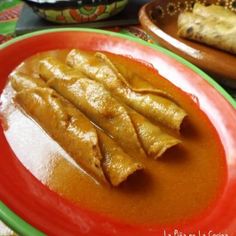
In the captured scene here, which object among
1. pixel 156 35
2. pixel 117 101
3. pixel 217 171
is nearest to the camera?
pixel 217 171

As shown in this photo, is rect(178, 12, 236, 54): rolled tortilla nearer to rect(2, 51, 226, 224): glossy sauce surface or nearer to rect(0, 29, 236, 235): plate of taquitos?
rect(0, 29, 236, 235): plate of taquitos

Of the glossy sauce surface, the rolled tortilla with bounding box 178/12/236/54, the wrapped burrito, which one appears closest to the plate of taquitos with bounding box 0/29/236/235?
the glossy sauce surface

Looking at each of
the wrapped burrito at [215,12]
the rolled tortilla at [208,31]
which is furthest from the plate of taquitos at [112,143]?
the wrapped burrito at [215,12]

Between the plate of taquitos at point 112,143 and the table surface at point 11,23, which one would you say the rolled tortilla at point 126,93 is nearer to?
the plate of taquitos at point 112,143

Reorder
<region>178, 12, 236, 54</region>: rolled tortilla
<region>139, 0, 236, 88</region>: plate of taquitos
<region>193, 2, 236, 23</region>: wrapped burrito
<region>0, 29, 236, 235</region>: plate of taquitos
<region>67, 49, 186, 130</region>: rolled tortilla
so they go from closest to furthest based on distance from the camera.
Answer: <region>0, 29, 236, 235</region>: plate of taquitos
<region>67, 49, 186, 130</region>: rolled tortilla
<region>139, 0, 236, 88</region>: plate of taquitos
<region>178, 12, 236, 54</region>: rolled tortilla
<region>193, 2, 236, 23</region>: wrapped burrito

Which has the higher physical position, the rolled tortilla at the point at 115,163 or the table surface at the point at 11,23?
the table surface at the point at 11,23

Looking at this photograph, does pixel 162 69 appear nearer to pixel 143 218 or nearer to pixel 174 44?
pixel 174 44

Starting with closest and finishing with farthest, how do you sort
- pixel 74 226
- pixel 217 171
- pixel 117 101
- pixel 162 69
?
pixel 74 226
pixel 217 171
pixel 117 101
pixel 162 69

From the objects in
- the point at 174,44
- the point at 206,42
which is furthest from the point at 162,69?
the point at 206,42
